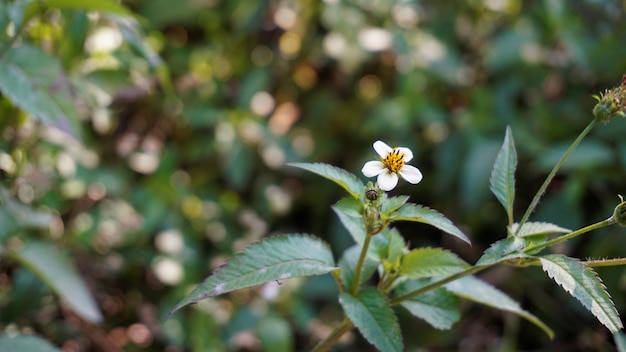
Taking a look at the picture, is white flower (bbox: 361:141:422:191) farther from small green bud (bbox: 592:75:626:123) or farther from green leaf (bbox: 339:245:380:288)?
small green bud (bbox: 592:75:626:123)

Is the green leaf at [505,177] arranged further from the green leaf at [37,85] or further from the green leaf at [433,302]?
the green leaf at [37,85]

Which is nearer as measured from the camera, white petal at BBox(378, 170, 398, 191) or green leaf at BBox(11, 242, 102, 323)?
white petal at BBox(378, 170, 398, 191)

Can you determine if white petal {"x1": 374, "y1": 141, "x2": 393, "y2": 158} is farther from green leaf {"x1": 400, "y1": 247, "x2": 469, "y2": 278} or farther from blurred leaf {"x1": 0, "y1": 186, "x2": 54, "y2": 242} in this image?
blurred leaf {"x1": 0, "y1": 186, "x2": 54, "y2": 242}

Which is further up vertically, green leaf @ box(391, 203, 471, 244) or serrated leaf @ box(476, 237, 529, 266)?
green leaf @ box(391, 203, 471, 244)

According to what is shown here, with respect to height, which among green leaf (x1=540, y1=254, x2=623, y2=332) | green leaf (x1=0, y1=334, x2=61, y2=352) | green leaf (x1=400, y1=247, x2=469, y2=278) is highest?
green leaf (x1=540, y1=254, x2=623, y2=332)

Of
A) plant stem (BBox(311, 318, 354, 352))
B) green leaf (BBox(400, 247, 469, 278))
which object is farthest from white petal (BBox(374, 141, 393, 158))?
plant stem (BBox(311, 318, 354, 352))

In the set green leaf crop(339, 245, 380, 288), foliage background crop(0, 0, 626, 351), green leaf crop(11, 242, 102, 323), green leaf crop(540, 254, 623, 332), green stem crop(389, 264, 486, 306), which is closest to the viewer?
green leaf crop(540, 254, 623, 332)

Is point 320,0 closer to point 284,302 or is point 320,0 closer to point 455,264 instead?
point 284,302

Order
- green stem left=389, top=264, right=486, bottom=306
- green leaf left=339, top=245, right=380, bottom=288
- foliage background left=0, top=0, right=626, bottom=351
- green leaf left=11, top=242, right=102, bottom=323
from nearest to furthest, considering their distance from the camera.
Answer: green stem left=389, top=264, right=486, bottom=306, green leaf left=339, top=245, right=380, bottom=288, green leaf left=11, top=242, right=102, bottom=323, foliage background left=0, top=0, right=626, bottom=351
